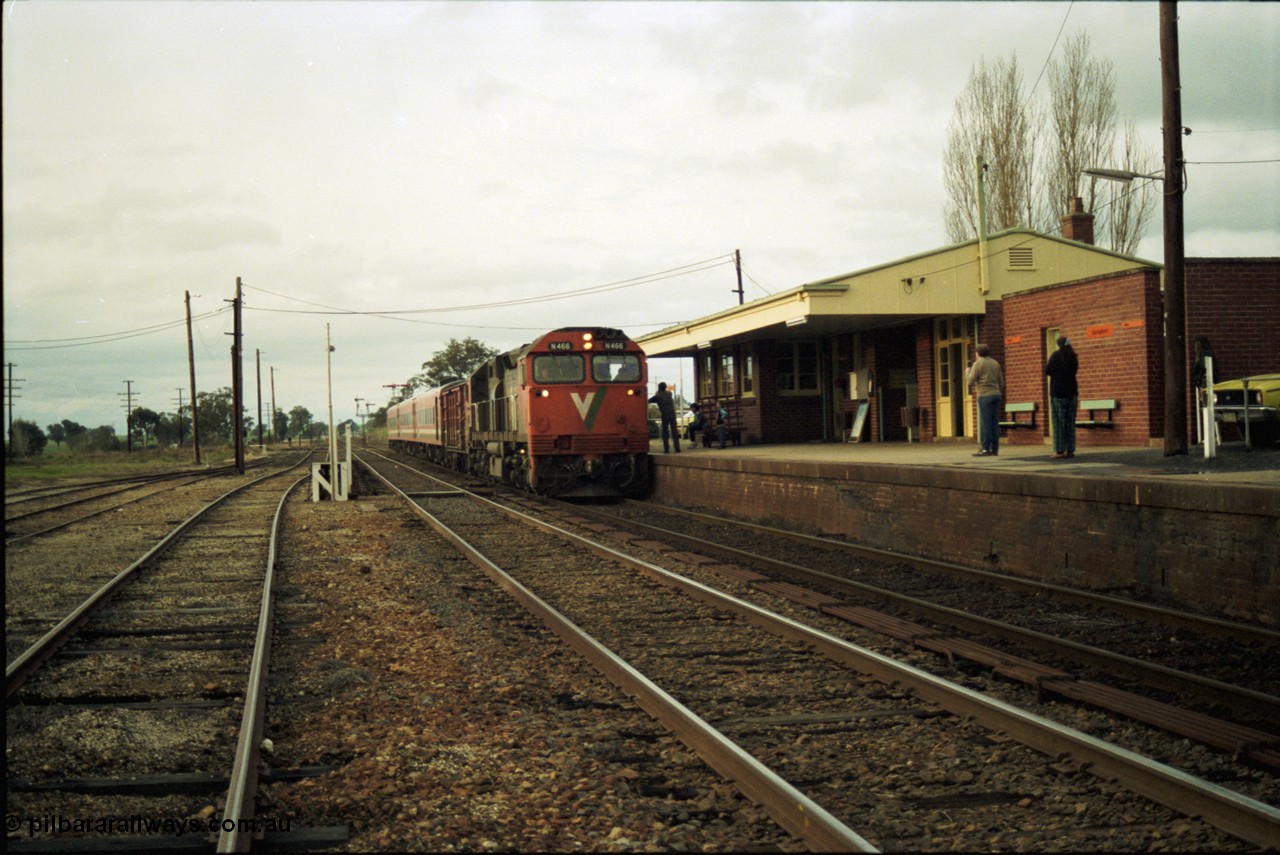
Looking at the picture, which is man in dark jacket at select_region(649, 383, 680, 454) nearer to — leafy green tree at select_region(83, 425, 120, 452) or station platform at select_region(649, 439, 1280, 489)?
station platform at select_region(649, 439, 1280, 489)

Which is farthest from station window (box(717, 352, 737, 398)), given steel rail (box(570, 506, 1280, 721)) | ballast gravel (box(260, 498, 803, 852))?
ballast gravel (box(260, 498, 803, 852))

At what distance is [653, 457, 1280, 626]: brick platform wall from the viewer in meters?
7.67

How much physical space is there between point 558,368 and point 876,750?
15307mm

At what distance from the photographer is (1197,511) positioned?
811 centimetres

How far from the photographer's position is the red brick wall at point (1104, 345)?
15.6 meters

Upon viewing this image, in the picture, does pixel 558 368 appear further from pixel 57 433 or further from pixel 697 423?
pixel 57 433

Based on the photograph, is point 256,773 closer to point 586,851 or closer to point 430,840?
point 430,840

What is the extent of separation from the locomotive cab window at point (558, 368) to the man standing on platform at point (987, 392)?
770 cm

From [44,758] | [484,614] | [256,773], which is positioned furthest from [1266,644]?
[44,758]

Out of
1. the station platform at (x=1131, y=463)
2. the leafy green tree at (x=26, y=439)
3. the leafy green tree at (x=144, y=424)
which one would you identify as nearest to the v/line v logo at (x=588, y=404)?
the station platform at (x=1131, y=463)

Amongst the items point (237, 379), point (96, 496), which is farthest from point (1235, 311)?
point (237, 379)

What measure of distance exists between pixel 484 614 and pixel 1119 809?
17.3 feet

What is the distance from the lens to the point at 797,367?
27172 millimetres

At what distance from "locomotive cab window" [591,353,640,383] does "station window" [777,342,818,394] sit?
773cm
